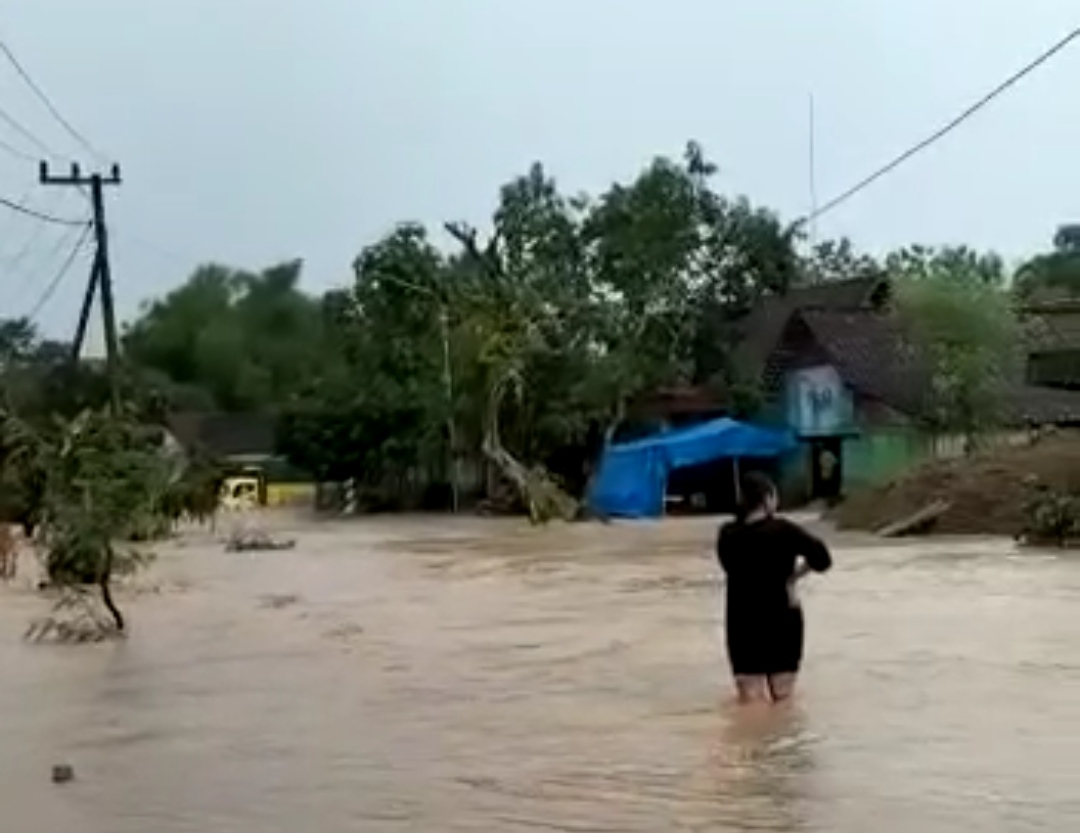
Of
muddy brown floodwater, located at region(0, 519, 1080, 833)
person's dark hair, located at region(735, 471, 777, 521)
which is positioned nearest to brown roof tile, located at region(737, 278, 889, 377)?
muddy brown floodwater, located at region(0, 519, 1080, 833)

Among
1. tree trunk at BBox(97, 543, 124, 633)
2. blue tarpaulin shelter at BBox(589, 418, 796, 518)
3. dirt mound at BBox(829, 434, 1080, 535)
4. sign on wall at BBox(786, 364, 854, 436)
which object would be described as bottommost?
tree trunk at BBox(97, 543, 124, 633)

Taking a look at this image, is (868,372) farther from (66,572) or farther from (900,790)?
(900,790)

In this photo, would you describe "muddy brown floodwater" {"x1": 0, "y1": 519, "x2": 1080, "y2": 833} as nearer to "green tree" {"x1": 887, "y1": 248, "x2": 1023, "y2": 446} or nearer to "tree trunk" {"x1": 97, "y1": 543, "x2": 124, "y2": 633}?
"tree trunk" {"x1": 97, "y1": 543, "x2": 124, "y2": 633}

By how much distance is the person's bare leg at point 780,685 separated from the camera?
12953mm

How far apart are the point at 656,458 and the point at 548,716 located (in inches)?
1529

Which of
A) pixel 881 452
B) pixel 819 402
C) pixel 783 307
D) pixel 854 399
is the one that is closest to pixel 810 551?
pixel 881 452

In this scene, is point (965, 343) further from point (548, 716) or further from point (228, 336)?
point (548, 716)

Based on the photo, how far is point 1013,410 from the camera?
180 feet

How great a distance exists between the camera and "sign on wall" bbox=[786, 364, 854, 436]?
184 feet

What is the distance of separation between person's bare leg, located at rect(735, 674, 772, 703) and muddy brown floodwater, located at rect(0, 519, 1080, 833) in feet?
0.61

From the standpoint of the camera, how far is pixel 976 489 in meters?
40.0

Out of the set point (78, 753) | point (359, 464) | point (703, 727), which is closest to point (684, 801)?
point (703, 727)

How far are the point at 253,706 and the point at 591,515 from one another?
38.1 metres

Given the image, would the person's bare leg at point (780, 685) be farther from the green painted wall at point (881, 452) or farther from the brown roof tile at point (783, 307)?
the brown roof tile at point (783, 307)
